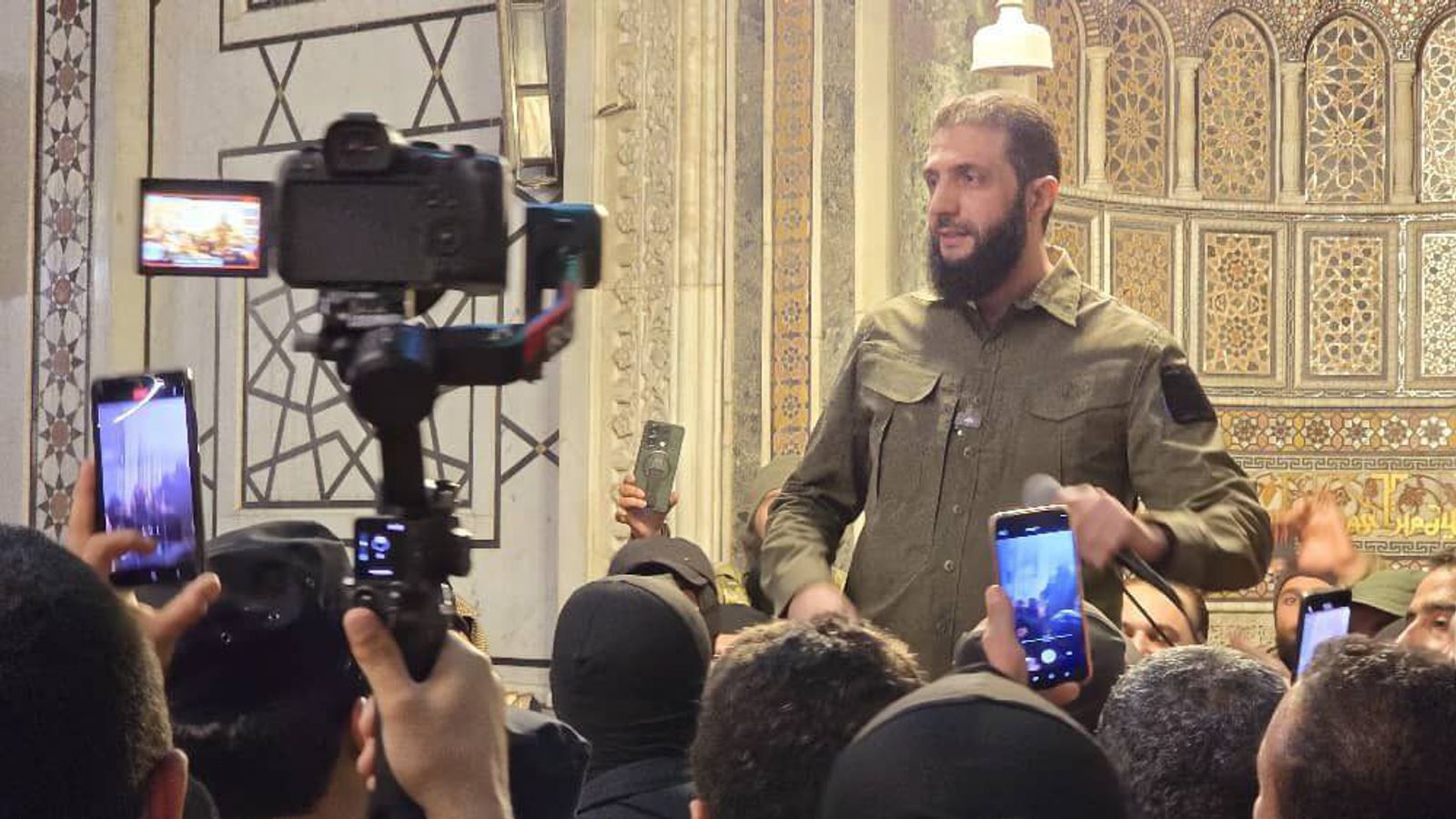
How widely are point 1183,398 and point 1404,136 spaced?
6136 millimetres

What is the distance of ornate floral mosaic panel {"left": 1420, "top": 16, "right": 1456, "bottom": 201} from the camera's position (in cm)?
902

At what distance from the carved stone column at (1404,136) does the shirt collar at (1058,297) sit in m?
5.98

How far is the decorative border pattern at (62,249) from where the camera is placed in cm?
A: 959

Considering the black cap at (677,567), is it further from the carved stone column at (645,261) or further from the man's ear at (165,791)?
the man's ear at (165,791)

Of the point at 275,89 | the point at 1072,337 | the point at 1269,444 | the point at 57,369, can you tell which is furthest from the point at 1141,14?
the point at 1072,337

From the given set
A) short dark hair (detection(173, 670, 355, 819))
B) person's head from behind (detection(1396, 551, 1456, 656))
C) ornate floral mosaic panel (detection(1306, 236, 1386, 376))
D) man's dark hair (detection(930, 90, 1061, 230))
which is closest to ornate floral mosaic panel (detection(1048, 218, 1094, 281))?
ornate floral mosaic panel (detection(1306, 236, 1386, 376))

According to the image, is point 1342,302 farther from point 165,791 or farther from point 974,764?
point 165,791

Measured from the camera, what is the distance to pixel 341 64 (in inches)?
353

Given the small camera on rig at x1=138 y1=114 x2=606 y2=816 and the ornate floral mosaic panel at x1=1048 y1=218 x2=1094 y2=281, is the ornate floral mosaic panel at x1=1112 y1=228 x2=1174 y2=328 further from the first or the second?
the small camera on rig at x1=138 y1=114 x2=606 y2=816

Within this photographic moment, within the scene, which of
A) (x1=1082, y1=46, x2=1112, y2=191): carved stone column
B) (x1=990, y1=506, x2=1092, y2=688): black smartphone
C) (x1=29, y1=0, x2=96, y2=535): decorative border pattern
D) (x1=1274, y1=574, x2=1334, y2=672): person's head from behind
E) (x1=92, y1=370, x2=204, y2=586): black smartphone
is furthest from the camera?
(x1=29, y1=0, x2=96, y2=535): decorative border pattern

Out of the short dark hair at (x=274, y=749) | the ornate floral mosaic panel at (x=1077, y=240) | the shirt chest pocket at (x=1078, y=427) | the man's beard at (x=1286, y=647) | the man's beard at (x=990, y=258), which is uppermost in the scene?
the ornate floral mosaic panel at (x=1077, y=240)

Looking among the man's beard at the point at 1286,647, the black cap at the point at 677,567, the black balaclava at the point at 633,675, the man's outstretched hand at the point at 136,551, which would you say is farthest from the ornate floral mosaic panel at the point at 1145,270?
the man's outstretched hand at the point at 136,551

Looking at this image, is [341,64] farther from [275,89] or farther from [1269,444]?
[1269,444]

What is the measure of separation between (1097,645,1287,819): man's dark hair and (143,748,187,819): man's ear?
1.31 meters
